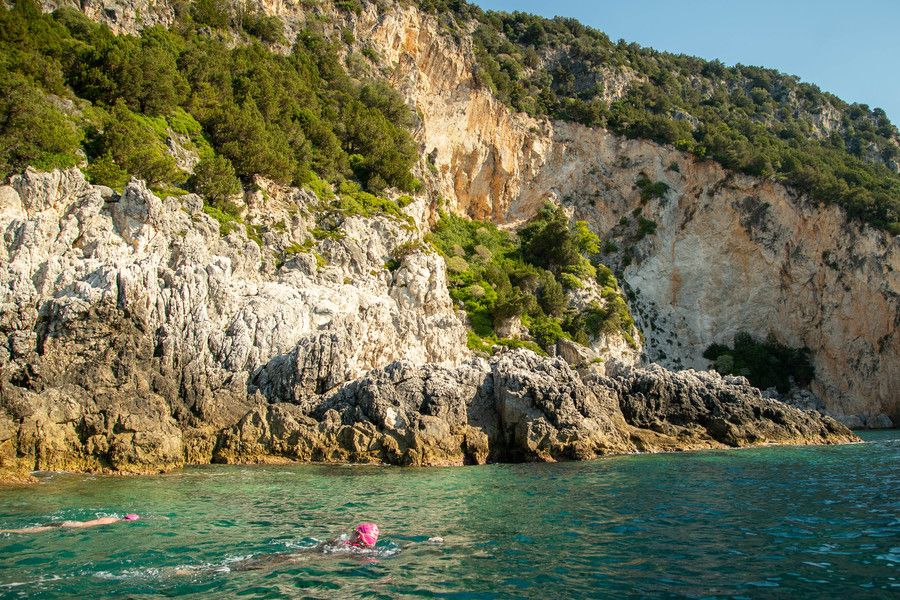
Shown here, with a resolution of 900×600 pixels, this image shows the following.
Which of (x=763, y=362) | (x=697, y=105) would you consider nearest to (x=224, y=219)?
(x=763, y=362)

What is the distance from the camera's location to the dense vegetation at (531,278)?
37656mm

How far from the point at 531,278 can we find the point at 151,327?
26.8 meters

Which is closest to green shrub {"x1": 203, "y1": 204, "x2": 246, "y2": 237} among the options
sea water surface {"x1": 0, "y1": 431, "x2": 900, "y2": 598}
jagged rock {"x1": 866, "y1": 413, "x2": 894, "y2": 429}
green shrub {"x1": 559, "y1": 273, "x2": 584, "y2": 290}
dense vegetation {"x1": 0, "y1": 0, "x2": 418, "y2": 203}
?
dense vegetation {"x1": 0, "y1": 0, "x2": 418, "y2": 203}

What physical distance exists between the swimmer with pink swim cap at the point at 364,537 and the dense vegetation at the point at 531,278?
24.0 m

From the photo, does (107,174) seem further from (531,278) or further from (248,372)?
(531,278)

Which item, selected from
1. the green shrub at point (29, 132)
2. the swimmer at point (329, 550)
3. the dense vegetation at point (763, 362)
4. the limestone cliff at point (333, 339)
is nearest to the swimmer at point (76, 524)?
the swimmer at point (329, 550)

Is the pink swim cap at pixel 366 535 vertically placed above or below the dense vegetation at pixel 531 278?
below

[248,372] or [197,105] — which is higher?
[197,105]

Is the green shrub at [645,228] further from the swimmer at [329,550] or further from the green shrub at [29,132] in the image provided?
the swimmer at [329,550]

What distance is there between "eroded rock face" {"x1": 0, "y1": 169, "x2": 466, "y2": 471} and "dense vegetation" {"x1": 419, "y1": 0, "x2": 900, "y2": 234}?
104 ft

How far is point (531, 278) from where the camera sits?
42.4m

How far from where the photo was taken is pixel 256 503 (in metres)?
13.9

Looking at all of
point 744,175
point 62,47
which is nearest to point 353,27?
point 62,47

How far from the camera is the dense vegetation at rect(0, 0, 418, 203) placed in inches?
987
